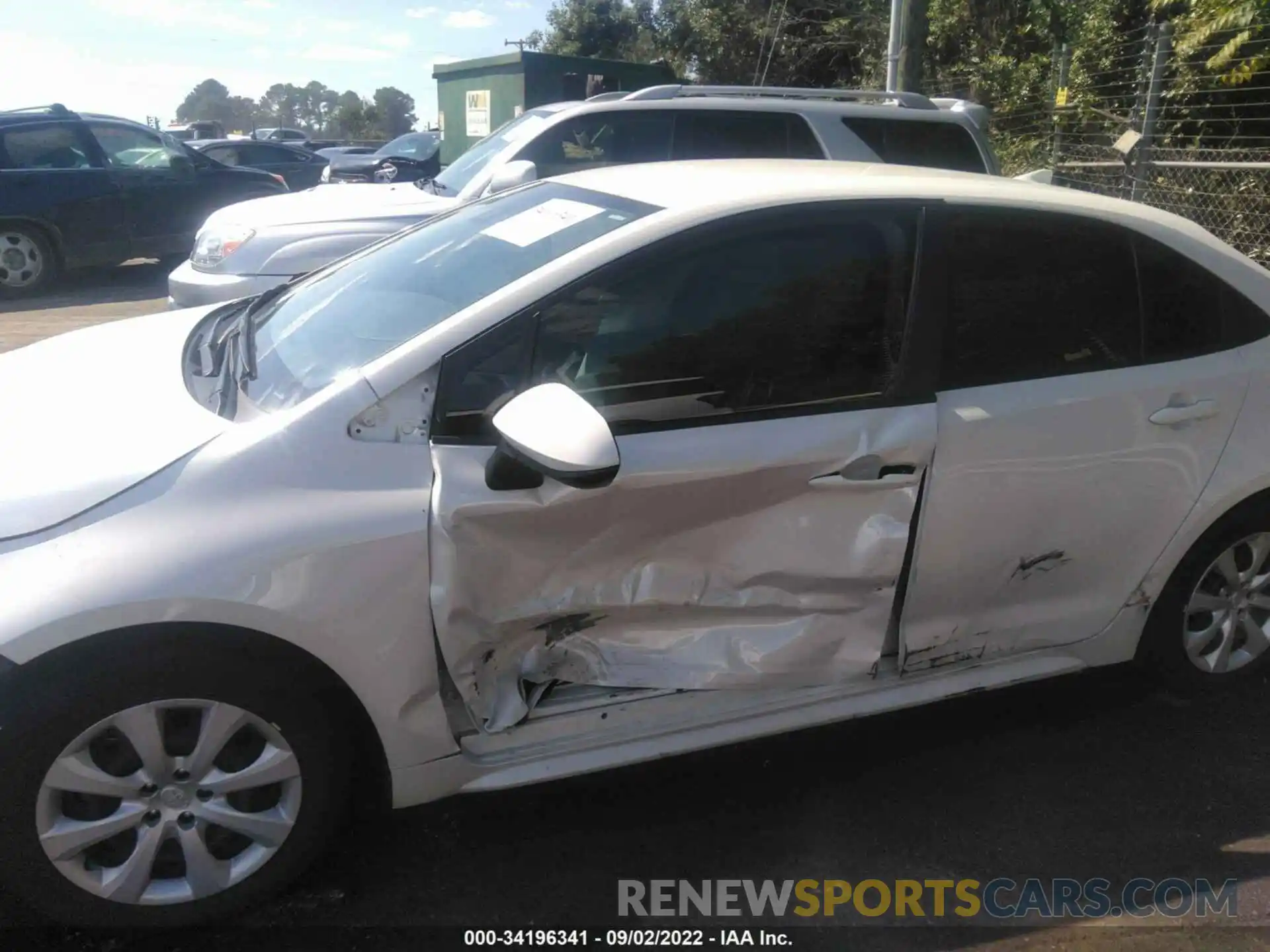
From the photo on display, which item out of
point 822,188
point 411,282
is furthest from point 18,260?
point 822,188

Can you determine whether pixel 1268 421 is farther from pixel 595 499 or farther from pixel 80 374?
pixel 80 374

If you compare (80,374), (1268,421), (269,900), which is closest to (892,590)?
(1268,421)

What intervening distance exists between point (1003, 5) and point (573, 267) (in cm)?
1718

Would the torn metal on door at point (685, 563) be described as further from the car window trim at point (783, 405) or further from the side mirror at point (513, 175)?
the side mirror at point (513, 175)

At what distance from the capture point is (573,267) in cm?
253

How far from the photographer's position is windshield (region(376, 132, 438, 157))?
1727 cm

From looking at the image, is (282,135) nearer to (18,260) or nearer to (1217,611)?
(18,260)

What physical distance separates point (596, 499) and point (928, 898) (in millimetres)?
1299

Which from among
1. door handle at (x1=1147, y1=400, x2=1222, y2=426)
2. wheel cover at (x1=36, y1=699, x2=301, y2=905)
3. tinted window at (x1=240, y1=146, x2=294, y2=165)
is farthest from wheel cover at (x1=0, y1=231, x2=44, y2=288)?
door handle at (x1=1147, y1=400, x2=1222, y2=426)

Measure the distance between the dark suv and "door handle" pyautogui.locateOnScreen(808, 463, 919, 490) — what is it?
10.0 m

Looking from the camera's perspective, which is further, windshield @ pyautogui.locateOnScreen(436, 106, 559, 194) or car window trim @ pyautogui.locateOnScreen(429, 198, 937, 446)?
windshield @ pyautogui.locateOnScreen(436, 106, 559, 194)

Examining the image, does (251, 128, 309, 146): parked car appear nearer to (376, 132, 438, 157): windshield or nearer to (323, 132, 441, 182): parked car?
(376, 132, 438, 157): windshield

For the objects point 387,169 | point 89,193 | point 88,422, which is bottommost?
point 89,193

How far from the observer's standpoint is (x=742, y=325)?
270cm
